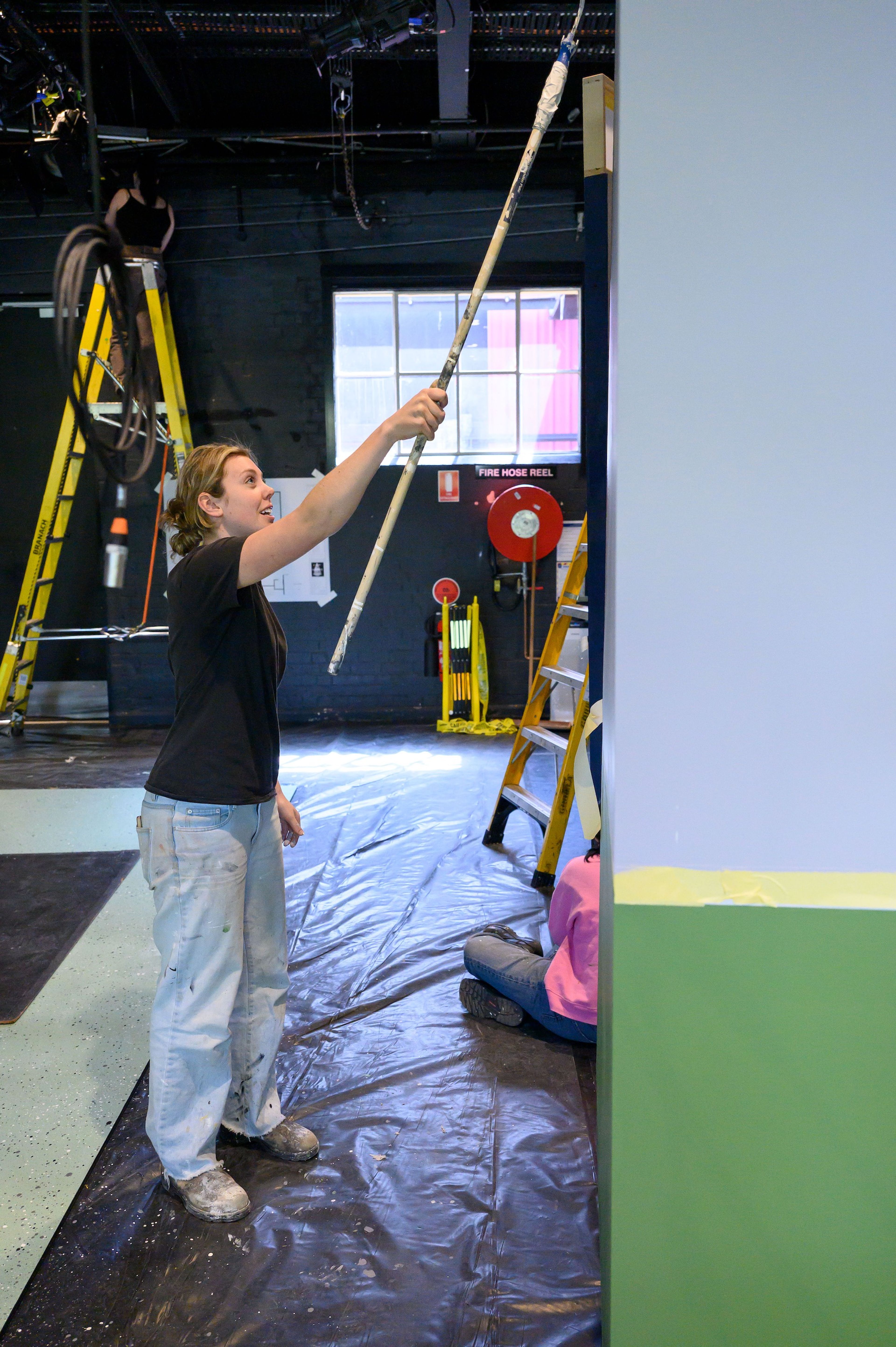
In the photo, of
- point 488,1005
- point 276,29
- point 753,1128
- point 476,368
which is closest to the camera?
point 753,1128

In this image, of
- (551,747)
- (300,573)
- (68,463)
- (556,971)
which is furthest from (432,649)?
(556,971)

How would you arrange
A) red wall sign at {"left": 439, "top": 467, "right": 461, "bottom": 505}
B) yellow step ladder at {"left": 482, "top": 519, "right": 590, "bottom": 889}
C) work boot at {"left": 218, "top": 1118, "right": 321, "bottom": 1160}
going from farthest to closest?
1. red wall sign at {"left": 439, "top": 467, "right": 461, "bottom": 505}
2. yellow step ladder at {"left": 482, "top": 519, "right": 590, "bottom": 889}
3. work boot at {"left": 218, "top": 1118, "right": 321, "bottom": 1160}

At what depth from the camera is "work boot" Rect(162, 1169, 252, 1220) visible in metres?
1.83

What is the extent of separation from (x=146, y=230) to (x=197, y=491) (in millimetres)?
4568

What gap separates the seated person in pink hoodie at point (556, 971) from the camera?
235 cm

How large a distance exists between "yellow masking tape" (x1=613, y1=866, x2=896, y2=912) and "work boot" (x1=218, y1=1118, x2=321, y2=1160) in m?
1.20

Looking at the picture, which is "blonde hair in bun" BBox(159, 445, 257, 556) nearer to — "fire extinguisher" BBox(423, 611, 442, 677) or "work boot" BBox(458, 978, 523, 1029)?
"work boot" BBox(458, 978, 523, 1029)

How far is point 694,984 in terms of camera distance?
4.06 feet

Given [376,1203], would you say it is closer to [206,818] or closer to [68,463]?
[206,818]

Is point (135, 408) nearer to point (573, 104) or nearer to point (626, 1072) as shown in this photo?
point (626, 1072)

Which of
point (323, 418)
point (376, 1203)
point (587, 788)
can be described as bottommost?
point (376, 1203)

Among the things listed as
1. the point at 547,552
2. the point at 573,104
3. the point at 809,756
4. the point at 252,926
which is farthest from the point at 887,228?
the point at 573,104

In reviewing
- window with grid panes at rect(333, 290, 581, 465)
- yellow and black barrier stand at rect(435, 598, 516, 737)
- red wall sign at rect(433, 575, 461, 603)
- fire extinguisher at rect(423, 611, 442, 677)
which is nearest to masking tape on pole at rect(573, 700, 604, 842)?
yellow and black barrier stand at rect(435, 598, 516, 737)

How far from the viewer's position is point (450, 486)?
613cm
